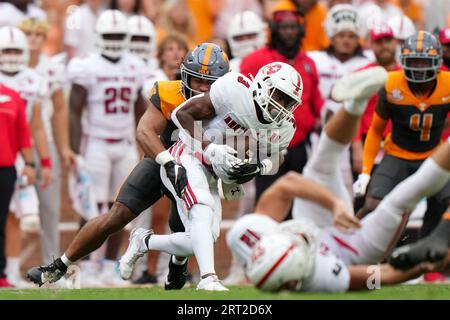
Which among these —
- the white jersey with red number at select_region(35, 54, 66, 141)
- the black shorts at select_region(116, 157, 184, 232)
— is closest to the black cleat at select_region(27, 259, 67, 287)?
the black shorts at select_region(116, 157, 184, 232)

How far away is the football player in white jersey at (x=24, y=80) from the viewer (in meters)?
11.5

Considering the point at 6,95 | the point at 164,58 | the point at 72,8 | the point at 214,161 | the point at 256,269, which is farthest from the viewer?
the point at 72,8

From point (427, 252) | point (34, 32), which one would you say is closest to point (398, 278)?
point (427, 252)

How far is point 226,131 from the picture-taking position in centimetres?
846

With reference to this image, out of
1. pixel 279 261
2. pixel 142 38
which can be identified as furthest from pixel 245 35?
pixel 279 261

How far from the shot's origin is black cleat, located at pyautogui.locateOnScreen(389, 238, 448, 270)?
6.89m

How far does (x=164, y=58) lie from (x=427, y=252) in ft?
17.7

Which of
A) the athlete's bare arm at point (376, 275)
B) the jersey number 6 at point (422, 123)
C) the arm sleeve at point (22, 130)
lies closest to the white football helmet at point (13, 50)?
the arm sleeve at point (22, 130)

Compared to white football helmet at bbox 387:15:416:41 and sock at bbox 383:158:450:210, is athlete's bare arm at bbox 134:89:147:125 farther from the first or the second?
sock at bbox 383:158:450:210

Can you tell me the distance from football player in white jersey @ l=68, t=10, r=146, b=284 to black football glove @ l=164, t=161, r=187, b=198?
3.44m

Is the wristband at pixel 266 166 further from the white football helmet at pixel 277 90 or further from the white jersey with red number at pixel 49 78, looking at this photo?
the white jersey with red number at pixel 49 78

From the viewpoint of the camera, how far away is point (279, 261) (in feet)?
21.8

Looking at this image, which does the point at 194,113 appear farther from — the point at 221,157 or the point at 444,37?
the point at 444,37
